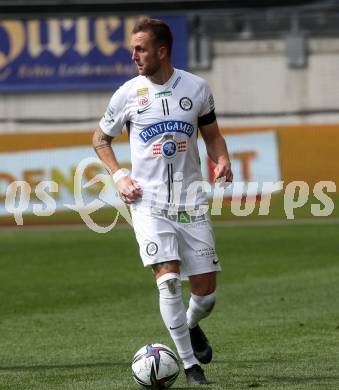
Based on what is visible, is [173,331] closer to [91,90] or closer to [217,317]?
→ [217,317]

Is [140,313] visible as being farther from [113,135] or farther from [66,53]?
[66,53]

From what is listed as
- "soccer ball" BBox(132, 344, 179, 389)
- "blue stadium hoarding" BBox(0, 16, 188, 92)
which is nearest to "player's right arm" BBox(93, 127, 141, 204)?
"soccer ball" BBox(132, 344, 179, 389)

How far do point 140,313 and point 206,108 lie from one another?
4560 mm

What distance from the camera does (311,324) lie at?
10.9m

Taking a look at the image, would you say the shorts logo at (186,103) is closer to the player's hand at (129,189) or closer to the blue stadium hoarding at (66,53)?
the player's hand at (129,189)

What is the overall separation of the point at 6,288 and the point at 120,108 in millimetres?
7174

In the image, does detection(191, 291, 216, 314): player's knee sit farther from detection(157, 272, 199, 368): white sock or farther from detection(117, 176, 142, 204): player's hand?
detection(117, 176, 142, 204): player's hand

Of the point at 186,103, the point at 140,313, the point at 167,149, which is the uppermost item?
the point at 186,103

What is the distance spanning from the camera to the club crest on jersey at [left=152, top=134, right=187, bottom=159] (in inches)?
307

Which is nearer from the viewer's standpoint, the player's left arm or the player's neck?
the player's neck

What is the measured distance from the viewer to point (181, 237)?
786 cm

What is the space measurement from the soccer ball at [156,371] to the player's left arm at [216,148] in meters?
1.22

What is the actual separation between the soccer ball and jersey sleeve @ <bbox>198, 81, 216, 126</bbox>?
5.03 ft

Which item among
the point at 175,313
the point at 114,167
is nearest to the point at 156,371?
the point at 175,313
